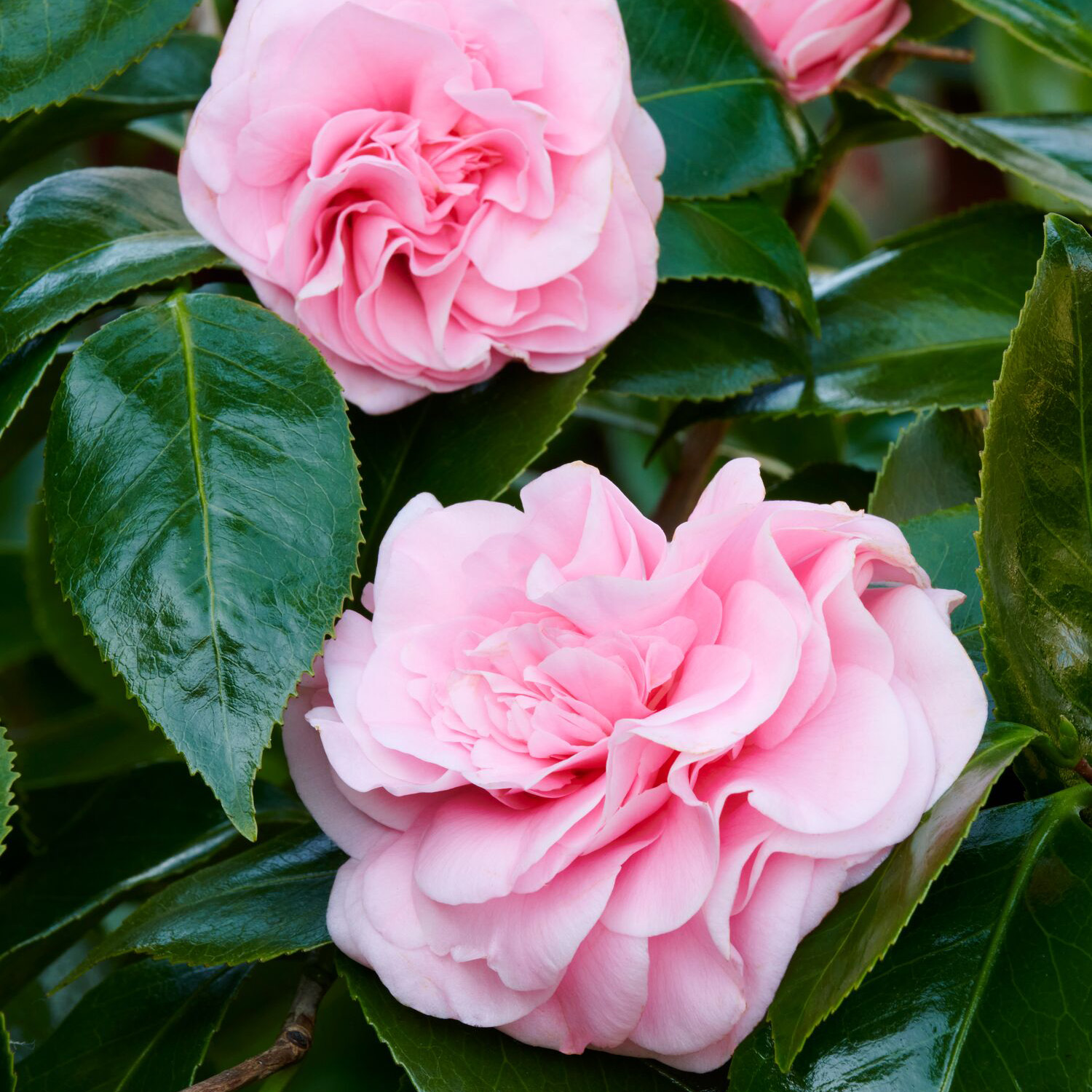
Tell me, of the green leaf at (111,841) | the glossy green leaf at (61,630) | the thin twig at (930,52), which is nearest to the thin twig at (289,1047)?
the green leaf at (111,841)

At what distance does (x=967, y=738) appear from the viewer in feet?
1.02

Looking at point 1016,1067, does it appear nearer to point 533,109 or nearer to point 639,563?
point 639,563

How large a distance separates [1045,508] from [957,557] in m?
0.06

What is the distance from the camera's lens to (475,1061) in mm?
344

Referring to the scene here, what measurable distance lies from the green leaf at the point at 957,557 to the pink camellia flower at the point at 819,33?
22 cm

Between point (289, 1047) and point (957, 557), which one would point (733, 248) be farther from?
point (289, 1047)

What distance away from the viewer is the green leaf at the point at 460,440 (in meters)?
0.44

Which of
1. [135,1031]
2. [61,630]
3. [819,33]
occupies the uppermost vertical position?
[819,33]

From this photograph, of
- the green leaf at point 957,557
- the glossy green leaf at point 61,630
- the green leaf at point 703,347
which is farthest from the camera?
the glossy green leaf at point 61,630

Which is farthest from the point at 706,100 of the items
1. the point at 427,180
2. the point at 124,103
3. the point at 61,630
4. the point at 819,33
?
Answer: the point at 61,630

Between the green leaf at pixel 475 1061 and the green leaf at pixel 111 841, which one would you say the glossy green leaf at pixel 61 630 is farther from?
the green leaf at pixel 475 1061

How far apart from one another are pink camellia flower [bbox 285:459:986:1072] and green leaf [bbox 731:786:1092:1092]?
28 millimetres

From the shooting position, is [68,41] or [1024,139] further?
[1024,139]

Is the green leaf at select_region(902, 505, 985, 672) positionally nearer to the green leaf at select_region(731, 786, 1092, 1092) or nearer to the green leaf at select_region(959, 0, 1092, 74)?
the green leaf at select_region(731, 786, 1092, 1092)
